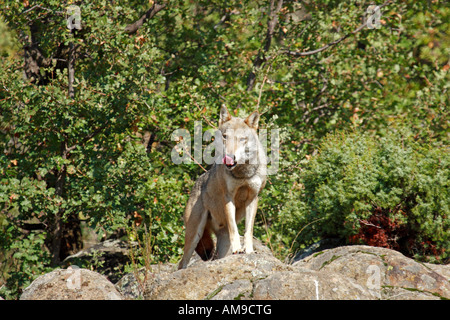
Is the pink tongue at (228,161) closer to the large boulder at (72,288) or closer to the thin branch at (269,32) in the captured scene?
the large boulder at (72,288)

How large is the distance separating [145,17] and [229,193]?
281 inches

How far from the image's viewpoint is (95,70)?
12.7 meters

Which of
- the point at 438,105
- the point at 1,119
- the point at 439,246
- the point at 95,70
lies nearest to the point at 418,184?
the point at 439,246

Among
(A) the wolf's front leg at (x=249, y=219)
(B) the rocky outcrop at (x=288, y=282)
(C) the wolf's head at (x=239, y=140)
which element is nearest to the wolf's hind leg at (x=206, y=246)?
(A) the wolf's front leg at (x=249, y=219)

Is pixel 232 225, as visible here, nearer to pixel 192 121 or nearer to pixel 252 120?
pixel 252 120

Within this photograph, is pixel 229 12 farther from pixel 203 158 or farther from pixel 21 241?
pixel 21 241

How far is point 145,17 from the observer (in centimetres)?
1387

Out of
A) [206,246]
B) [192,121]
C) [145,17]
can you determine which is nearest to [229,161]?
[206,246]

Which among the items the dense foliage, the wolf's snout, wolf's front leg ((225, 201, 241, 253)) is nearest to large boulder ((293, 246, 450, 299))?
wolf's front leg ((225, 201, 241, 253))

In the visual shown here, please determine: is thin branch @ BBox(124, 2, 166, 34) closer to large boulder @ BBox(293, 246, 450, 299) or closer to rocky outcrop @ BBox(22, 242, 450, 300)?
rocky outcrop @ BBox(22, 242, 450, 300)

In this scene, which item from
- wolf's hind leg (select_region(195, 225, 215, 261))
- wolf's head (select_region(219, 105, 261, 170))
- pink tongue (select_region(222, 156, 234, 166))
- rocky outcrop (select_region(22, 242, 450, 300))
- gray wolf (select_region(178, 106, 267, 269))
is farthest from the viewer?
wolf's hind leg (select_region(195, 225, 215, 261))

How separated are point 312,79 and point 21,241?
8.23 metres

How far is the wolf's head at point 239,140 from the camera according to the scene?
7.74m

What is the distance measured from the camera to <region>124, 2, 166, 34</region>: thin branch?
13.8 metres
